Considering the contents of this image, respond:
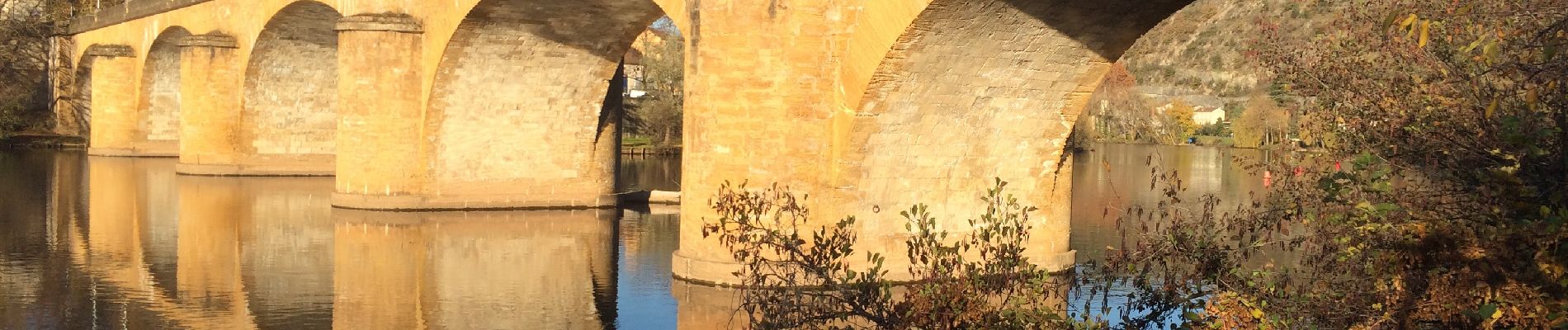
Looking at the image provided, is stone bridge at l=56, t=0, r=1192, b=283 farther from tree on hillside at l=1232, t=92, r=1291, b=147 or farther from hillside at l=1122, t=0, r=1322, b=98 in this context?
hillside at l=1122, t=0, r=1322, b=98

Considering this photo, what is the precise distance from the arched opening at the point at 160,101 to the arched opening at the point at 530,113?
14.7 m

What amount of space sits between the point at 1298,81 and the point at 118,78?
2948 cm

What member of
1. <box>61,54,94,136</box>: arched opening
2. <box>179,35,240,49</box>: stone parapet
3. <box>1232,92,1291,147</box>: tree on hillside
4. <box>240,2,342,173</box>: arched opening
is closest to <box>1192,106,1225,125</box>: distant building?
<box>1232,92,1291,147</box>: tree on hillside

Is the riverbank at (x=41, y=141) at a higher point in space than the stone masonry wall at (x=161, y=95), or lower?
lower

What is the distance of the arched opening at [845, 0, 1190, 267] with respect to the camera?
36.6ft

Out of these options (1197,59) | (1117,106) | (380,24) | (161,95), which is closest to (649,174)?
(161,95)

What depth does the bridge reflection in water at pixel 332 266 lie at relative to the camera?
1119 cm

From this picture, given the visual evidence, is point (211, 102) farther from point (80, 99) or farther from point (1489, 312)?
point (1489, 312)

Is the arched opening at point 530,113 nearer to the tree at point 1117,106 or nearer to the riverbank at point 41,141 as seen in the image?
the riverbank at point 41,141

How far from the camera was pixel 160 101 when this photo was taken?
3372 cm

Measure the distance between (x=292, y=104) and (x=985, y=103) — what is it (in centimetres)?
1753

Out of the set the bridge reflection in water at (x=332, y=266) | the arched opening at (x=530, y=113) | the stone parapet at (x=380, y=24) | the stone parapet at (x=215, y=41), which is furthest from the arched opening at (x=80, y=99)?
the arched opening at (x=530, y=113)

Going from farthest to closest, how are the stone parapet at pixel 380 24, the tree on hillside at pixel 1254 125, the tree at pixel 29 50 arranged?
the tree at pixel 29 50, the tree on hillside at pixel 1254 125, the stone parapet at pixel 380 24

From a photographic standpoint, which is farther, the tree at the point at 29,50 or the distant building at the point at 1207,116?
the distant building at the point at 1207,116
